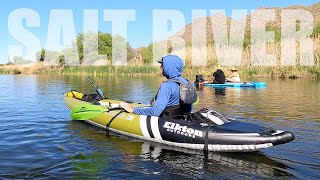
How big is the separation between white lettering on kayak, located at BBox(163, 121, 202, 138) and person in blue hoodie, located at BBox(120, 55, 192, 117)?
0.31 m

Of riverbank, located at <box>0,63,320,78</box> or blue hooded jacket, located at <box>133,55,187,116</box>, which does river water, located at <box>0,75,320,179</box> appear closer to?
blue hooded jacket, located at <box>133,55,187,116</box>

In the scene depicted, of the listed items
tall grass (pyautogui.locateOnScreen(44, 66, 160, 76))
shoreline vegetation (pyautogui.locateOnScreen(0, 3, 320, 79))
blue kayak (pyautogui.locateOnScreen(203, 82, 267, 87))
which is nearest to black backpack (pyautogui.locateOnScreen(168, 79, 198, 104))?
blue kayak (pyautogui.locateOnScreen(203, 82, 267, 87))

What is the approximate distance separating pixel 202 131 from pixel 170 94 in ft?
2.96

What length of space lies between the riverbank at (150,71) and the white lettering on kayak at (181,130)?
62.0 ft

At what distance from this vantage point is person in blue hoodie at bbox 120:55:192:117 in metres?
6.39

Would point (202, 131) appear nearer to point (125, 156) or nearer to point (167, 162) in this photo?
point (167, 162)

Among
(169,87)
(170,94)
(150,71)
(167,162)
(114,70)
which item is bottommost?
(167,162)

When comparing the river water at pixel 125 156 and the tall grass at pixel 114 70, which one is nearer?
the river water at pixel 125 156

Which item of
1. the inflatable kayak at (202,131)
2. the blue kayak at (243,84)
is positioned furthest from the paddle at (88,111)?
the blue kayak at (243,84)

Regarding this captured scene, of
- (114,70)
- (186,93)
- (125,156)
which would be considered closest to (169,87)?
(186,93)

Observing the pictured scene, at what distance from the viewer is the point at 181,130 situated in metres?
6.13

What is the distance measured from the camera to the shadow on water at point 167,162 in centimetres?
504

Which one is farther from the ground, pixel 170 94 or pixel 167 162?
pixel 170 94

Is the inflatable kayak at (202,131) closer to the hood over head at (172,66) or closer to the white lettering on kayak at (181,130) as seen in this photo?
the white lettering on kayak at (181,130)
